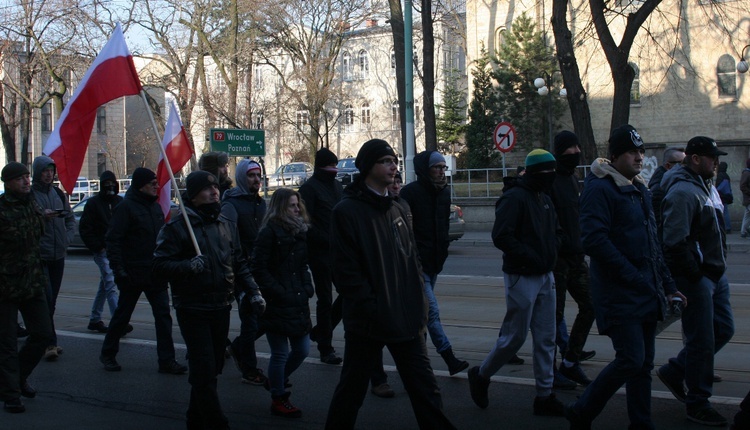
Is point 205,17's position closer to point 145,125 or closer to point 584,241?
point 145,125

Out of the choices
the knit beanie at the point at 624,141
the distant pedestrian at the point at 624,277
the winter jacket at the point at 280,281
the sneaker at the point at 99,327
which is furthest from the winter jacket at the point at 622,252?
the sneaker at the point at 99,327

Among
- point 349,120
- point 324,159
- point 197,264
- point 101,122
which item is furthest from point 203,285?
point 101,122

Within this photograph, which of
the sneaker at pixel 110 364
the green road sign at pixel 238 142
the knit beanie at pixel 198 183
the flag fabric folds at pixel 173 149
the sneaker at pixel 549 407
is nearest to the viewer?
the knit beanie at pixel 198 183

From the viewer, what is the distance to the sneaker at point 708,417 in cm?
A: 528

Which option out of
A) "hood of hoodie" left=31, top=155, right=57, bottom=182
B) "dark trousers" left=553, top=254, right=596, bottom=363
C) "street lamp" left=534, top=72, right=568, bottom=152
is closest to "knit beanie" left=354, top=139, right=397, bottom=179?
"dark trousers" left=553, top=254, right=596, bottom=363

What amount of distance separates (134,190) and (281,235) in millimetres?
2279

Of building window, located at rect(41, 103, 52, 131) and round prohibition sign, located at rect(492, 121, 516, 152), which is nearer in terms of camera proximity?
round prohibition sign, located at rect(492, 121, 516, 152)

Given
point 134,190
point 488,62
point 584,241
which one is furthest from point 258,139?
point 488,62

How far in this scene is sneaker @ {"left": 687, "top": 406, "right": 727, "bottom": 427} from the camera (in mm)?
5277

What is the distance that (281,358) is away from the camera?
5961 millimetres

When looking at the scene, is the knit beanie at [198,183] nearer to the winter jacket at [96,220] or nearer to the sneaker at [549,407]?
the sneaker at [549,407]

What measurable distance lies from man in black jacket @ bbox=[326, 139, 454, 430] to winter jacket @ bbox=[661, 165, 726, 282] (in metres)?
1.72

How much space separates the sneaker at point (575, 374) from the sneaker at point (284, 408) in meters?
2.08

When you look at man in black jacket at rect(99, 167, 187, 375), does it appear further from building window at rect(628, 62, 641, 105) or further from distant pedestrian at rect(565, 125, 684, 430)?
building window at rect(628, 62, 641, 105)
